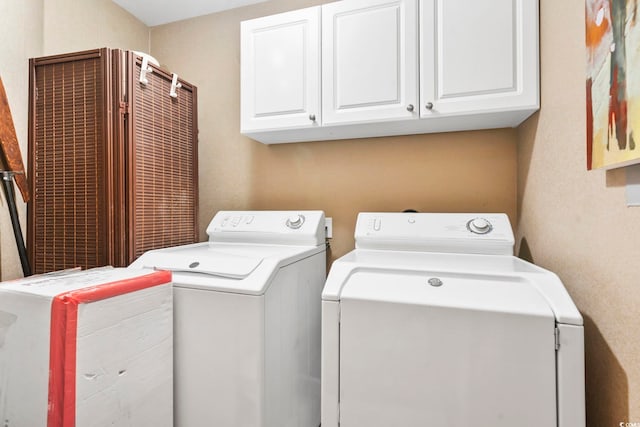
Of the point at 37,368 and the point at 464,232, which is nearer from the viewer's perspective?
the point at 37,368

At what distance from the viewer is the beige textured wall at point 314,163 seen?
6.23ft

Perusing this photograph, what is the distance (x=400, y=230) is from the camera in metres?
1.69

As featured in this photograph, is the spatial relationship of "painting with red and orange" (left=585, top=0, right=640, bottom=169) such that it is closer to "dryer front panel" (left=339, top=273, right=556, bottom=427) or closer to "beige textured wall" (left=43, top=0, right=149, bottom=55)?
"dryer front panel" (left=339, top=273, right=556, bottom=427)

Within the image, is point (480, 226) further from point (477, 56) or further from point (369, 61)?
point (369, 61)

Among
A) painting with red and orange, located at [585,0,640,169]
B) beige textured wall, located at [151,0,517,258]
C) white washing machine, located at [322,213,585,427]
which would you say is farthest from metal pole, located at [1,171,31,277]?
painting with red and orange, located at [585,0,640,169]

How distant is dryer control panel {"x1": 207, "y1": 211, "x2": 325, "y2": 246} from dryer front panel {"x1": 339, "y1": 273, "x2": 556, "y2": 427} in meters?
0.70

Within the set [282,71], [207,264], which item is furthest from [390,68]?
[207,264]

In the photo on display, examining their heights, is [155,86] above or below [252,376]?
above

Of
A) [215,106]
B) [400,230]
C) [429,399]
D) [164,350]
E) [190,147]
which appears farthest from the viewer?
[215,106]

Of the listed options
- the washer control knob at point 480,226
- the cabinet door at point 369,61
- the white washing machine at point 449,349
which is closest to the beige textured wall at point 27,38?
the cabinet door at point 369,61

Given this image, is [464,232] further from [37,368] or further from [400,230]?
[37,368]

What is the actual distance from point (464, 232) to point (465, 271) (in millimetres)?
442

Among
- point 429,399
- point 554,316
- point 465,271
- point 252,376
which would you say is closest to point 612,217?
point 554,316

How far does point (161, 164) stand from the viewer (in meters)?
1.82
